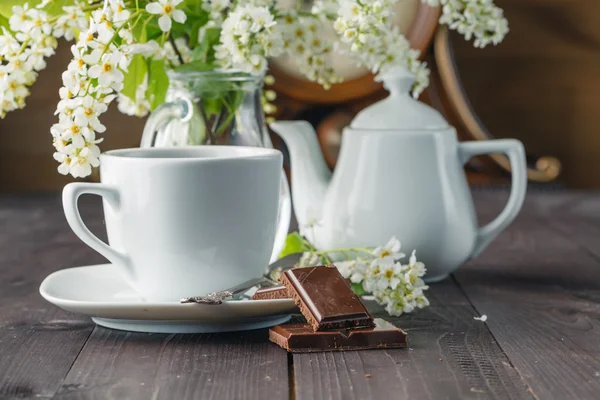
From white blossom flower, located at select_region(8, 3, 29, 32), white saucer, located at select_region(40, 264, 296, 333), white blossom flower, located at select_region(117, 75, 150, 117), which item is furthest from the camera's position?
white blossom flower, located at select_region(117, 75, 150, 117)

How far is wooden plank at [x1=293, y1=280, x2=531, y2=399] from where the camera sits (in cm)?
52

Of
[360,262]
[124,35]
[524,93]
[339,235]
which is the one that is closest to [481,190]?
[524,93]

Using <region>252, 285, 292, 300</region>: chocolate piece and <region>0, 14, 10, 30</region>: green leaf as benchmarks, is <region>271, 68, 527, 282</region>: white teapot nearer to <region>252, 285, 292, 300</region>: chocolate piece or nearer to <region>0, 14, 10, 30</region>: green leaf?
<region>252, 285, 292, 300</region>: chocolate piece

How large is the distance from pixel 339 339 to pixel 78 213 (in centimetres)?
23

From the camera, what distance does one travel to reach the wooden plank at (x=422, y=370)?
1.71ft

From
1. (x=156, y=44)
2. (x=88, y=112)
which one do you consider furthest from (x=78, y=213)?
(x=156, y=44)

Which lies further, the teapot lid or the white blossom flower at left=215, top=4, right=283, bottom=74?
the teapot lid

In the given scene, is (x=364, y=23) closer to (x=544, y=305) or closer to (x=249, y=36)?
(x=249, y=36)

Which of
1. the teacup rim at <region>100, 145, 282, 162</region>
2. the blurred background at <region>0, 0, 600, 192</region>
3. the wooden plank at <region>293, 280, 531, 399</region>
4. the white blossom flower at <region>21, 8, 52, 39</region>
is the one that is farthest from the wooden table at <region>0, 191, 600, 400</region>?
the blurred background at <region>0, 0, 600, 192</region>

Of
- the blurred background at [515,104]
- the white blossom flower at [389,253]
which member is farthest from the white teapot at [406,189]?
the blurred background at [515,104]

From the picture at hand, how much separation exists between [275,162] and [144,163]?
11 cm

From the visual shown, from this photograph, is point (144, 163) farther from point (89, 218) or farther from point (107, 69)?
A: point (89, 218)

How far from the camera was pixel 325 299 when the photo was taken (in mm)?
623

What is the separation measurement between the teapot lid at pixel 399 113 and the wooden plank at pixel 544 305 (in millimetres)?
170
